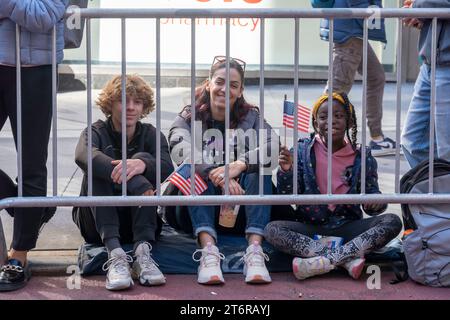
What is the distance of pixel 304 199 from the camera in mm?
4816

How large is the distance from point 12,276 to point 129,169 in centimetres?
81

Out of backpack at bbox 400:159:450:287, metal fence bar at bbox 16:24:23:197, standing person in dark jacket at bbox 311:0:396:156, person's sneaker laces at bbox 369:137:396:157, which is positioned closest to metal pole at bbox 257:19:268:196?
backpack at bbox 400:159:450:287

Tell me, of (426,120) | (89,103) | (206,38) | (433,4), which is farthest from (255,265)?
(206,38)

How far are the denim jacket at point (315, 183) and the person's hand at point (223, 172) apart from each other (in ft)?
0.71

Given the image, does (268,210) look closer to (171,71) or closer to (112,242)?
(112,242)

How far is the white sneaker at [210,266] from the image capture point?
15.8ft

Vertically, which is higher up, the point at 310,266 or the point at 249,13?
the point at 249,13

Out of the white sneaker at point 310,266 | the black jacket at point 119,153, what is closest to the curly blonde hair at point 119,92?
the black jacket at point 119,153

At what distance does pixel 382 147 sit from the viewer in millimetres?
7887

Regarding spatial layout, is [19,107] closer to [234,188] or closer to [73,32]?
[73,32]

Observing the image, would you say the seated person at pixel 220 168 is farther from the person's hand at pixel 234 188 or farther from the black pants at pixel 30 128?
the black pants at pixel 30 128

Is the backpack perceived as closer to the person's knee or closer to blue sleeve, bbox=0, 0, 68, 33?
the person's knee
